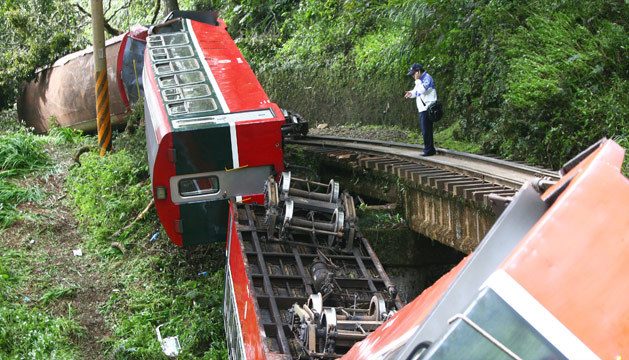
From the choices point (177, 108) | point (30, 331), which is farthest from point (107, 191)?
point (30, 331)

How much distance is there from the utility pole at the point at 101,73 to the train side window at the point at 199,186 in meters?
5.89

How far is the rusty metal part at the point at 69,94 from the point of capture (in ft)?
55.3

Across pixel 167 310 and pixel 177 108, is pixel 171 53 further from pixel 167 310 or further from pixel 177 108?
pixel 167 310

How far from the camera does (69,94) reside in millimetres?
18750

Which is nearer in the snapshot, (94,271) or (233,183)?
(233,183)

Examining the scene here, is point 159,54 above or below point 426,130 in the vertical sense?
above

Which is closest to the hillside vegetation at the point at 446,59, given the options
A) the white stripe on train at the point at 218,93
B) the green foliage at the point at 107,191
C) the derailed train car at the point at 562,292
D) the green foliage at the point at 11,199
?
the white stripe on train at the point at 218,93

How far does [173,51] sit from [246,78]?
174 centimetres

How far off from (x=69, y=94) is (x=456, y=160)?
1087cm

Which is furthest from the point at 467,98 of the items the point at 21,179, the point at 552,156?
the point at 21,179

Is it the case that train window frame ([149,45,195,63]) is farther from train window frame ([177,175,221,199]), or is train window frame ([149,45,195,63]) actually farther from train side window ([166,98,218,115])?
train window frame ([177,175,221,199])

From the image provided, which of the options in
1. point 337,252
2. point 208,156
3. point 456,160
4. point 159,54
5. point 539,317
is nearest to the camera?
point 539,317

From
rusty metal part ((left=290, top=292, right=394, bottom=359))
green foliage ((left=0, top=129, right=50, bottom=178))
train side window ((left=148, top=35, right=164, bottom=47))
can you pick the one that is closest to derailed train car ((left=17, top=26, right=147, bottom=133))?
green foliage ((left=0, top=129, right=50, bottom=178))

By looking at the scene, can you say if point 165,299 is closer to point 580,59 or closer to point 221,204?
point 221,204
